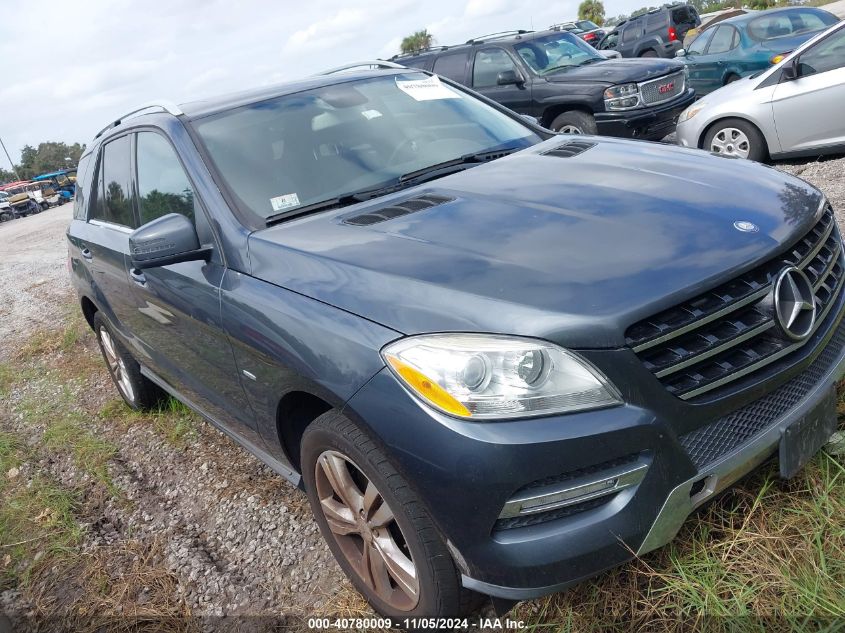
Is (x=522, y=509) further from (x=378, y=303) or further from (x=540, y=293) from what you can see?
(x=378, y=303)

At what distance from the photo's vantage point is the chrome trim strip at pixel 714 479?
73.4 inches

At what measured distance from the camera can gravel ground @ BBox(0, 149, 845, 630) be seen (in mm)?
2797

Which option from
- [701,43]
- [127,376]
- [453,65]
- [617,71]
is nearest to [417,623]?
[127,376]

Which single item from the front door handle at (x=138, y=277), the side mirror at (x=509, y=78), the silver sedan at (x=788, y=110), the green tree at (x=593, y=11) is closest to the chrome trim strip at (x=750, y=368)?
the front door handle at (x=138, y=277)

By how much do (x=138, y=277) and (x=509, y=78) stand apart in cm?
711

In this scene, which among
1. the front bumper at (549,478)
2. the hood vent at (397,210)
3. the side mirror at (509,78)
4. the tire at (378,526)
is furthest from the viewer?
the side mirror at (509,78)

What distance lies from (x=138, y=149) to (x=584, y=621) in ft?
10.0

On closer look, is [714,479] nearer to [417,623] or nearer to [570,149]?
[417,623]

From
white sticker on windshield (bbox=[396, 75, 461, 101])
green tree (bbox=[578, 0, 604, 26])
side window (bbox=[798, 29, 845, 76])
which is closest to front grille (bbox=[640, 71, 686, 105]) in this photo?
side window (bbox=[798, 29, 845, 76])

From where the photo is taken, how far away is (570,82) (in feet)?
29.2

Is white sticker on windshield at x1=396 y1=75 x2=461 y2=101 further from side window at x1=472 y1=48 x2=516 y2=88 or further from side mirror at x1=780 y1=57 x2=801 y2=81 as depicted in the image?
side window at x1=472 y1=48 x2=516 y2=88

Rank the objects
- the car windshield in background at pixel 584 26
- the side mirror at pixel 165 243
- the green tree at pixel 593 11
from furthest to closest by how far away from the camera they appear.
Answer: the green tree at pixel 593 11 → the car windshield in background at pixel 584 26 → the side mirror at pixel 165 243

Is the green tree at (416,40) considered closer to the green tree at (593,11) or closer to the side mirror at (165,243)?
the green tree at (593,11)

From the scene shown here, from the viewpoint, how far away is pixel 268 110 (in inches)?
129
